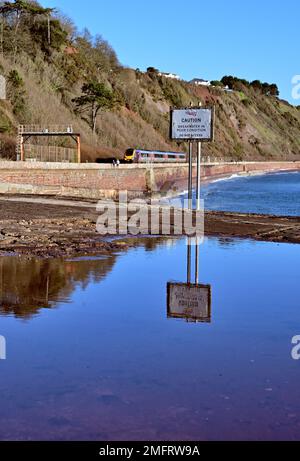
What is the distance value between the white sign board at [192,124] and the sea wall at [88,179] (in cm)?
655

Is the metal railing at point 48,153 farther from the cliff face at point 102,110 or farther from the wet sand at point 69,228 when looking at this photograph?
the wet sand at point 69,228

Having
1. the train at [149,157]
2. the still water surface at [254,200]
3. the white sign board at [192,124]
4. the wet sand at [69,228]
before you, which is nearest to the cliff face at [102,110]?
the train at [149,157]

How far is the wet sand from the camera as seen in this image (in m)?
12.4

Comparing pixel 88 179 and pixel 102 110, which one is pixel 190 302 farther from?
pixel 102 110

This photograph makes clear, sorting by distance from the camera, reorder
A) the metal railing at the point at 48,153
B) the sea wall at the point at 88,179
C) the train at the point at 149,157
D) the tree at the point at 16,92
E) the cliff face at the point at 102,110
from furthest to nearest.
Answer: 1. the cliff face at the point at 102,110
2. the train at the point at 149,157
3. the tree at the point at 16,92
4. the metal railing at the point at 48,153
5. the sea wall at the point at 88,179

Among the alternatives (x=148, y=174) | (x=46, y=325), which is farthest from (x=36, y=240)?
(x=148, y=174)

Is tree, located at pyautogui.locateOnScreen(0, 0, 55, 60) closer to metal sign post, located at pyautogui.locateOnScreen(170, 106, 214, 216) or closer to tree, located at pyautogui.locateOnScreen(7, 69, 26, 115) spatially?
tree, located at pyautogui.locateOnScreen(7, 69, 26, 115)

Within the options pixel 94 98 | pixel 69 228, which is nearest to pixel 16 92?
pixel 94 98

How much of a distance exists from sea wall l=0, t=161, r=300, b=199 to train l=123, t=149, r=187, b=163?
2118 mm

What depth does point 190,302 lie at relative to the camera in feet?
26.4

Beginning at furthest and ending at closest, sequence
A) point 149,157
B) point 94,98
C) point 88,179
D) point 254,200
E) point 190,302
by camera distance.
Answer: point 94,98, point 149,157, point 254,200, point 88,179, point 190,302

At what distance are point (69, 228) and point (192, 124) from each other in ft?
28.1

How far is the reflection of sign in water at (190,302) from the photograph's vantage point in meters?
7.32

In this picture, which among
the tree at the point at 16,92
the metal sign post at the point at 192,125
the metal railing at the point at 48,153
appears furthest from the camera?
the tree at the point at 16,92
